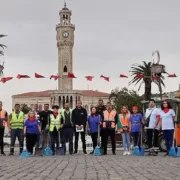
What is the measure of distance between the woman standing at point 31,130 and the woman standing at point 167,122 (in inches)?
164

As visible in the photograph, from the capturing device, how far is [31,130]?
17.5 meters

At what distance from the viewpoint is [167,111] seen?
15.7 meters

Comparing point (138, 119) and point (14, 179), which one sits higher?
point (138, 119)

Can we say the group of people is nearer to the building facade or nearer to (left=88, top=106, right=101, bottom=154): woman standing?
(left=88, top=106, right=101, bottom=154): woman standing

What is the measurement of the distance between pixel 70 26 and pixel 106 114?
127619mm

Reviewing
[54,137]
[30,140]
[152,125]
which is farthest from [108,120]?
[30,140]

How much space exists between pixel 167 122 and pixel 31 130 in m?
4.52

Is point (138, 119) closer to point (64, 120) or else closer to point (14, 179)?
point (64, 120)

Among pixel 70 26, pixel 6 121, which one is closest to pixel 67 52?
pixel 70 26

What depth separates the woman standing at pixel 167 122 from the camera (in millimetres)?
15469

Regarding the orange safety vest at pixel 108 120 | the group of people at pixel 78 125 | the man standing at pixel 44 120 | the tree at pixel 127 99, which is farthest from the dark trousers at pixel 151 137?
the tree at pixel 127 99

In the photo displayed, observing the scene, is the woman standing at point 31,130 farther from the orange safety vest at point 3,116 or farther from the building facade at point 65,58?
the building facade at point 65,58

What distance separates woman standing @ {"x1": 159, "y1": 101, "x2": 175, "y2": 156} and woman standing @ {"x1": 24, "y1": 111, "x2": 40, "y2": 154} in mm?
4157

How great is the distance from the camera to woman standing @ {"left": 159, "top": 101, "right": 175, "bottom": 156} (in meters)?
15.5
